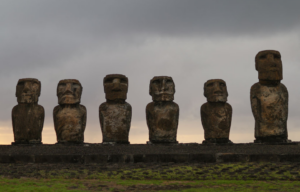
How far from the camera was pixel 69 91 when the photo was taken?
16109mm

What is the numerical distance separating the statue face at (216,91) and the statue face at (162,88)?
4.09 feet

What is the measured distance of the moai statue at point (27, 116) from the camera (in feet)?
53.3

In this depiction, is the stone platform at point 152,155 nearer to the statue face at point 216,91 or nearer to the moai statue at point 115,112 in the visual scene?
the moai statue at point 115,112

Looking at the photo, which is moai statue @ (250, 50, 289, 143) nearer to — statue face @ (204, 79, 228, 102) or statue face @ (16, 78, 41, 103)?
statue face @ (204, 79, 228, 102)

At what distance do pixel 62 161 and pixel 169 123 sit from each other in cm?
485

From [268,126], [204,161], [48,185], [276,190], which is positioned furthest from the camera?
[268,126]

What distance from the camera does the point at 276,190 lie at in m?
8.34

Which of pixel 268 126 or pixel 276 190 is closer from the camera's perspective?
pixel 276 190

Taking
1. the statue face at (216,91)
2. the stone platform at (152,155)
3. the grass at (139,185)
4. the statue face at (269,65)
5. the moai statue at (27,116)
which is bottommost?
the grass at (139,185)

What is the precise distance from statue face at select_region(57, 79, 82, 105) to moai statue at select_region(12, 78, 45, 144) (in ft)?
2.87

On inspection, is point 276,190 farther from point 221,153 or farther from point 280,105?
point 280,105

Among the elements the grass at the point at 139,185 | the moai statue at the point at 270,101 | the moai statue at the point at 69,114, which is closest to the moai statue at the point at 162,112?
the moai statue at the point at 69,114

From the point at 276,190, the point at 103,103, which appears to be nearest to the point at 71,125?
the point at 103,103

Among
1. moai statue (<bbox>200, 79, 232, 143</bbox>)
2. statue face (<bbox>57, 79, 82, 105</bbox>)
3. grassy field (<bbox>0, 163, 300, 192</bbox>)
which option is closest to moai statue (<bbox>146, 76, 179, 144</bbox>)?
moai statue (<bbox>200, 79, 232, 143</bbox>)
